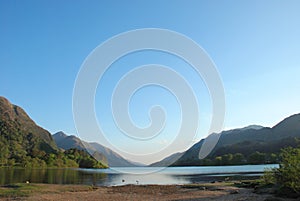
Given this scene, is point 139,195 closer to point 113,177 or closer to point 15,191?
point 15,191

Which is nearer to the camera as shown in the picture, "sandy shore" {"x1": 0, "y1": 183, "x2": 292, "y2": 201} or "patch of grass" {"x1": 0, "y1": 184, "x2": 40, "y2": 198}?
"sandy shore" {"x1": 0, "y1": 183, "x2": 292, "y2": 201}

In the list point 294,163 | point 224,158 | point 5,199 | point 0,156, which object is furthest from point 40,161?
point 294,163

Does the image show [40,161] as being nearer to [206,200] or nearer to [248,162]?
[248,162]

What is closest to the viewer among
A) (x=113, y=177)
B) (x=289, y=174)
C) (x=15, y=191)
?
(x=289, y=174)

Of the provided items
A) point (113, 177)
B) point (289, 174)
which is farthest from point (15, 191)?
point (113, 177)

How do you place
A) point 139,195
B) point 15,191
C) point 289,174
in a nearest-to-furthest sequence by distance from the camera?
point 289,174 → point 139,195 → point 15,191

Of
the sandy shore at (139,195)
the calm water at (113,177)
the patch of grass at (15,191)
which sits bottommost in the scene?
the sandy shore at (139,195)

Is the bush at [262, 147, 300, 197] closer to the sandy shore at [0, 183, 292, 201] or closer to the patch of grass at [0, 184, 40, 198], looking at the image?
the sandy shore at [0, 183, 292, 201]

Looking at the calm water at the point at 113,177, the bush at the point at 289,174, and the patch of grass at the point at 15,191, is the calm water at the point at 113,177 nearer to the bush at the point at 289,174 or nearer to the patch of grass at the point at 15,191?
the patch of grass at the point at 15,191

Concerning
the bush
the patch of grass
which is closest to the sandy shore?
the patch of grass

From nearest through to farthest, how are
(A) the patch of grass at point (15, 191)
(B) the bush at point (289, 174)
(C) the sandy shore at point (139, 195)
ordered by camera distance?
(B) the bush at point (289, 174) < (C) the sandy shore at point (139, 195) < (A) the patch of grass at point (15, 191)

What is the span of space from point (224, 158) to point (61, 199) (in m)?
164

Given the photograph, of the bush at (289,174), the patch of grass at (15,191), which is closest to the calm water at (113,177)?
the patch of grass at (15,191)

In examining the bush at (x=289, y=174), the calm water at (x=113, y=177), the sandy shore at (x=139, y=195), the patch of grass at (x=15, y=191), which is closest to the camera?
the bush at (x=289, y=174)
